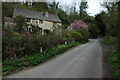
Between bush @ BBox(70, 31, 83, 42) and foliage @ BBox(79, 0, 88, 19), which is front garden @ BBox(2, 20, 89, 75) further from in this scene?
foliage @ BBox(79, 0, 88, 19)

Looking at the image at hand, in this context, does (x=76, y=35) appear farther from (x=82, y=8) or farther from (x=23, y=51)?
(x=82, y=8)

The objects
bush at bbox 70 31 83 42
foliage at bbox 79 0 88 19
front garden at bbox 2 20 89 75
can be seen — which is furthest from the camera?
foliage at bbox 79 0 88 19

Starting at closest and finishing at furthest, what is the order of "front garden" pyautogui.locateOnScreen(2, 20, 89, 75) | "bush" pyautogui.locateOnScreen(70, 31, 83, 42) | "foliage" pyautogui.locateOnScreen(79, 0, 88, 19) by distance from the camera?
"front garden" pyautogui.locateOnScreen(2, 20, 89, 75) < "bush" pyautogui.locateOnScreen(70, 31, 83, 42) < "foliage" pyautogui.locateOnScreen(79, 0, 88, 19)

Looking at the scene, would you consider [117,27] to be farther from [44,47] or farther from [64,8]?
[64,8]

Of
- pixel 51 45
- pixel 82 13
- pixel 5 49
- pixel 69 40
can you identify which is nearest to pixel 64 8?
pixel 82 13

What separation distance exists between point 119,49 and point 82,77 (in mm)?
2723

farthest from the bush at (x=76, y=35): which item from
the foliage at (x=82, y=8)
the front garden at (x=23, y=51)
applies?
the foliage at (x=82, y=8)

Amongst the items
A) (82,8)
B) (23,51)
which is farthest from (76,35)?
(82,8)

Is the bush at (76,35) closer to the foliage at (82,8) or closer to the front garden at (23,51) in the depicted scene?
the front garden at (23,51)

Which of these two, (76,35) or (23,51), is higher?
(76,35)

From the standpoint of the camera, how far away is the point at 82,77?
22.6 ft

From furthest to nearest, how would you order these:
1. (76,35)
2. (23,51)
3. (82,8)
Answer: (82,8) < (76,35) < (23,51)

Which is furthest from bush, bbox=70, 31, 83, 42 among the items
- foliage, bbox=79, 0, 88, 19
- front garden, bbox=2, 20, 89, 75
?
foliage, bbox=79, 0, 88, 19

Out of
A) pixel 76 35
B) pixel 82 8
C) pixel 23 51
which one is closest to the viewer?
pixel 23 51
